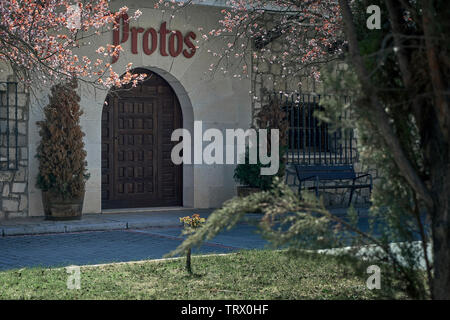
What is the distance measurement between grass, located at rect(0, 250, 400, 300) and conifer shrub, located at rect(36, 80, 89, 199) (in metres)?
5.14

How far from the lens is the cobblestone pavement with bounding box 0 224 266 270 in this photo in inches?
331

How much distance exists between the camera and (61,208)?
12.2 m

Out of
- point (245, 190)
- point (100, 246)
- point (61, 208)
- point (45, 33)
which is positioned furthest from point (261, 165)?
point (100, 246)

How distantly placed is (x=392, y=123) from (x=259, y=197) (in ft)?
3.13

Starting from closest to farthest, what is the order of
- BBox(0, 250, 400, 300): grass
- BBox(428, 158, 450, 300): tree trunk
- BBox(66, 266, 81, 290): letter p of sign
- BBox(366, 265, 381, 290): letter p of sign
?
BBox(428, 158, 450, 300): tree trunk, BBox(366, 265, 381, 290): letter p of sign, BBox(0, 250, 400, 300): grass, BBox(66, 266, 81, 290): letter p of sign

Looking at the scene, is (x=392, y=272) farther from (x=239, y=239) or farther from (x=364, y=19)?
(x=239, y=239)

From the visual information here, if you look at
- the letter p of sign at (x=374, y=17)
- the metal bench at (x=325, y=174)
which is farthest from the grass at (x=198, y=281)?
the metal bench at (x=325, y=174)

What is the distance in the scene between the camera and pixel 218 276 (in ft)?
22.0

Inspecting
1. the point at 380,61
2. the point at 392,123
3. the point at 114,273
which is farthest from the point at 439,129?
the point at 114,273

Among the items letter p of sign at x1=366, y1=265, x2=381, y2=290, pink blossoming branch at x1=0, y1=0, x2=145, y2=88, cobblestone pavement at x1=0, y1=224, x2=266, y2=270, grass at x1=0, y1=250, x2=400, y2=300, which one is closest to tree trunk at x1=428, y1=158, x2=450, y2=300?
letter p of sign at x1=366, y1=265, x2=381, y2=290

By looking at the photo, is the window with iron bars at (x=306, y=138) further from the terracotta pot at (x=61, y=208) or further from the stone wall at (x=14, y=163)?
the stone wall at (x=14, y=163)

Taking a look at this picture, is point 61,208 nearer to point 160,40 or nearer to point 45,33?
point 45,33

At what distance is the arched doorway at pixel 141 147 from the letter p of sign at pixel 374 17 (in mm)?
9787

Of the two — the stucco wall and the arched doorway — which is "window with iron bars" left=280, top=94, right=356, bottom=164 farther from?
the arched doorway
